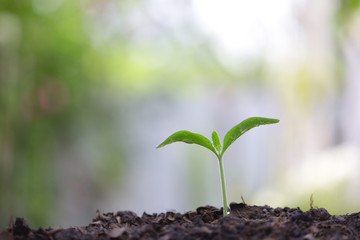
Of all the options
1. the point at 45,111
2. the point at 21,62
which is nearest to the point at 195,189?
the point at 45,111

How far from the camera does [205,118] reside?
6172 millimetres

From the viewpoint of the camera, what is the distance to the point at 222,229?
0.65m

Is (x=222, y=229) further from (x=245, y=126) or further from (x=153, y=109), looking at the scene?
(x=153, y=109)

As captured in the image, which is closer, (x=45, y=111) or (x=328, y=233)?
(x=328, y=233)

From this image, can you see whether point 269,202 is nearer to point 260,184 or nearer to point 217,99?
point 260,184

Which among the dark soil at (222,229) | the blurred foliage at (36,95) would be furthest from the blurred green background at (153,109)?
the dark soil at (222,229)

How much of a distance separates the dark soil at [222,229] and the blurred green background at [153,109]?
259 cm

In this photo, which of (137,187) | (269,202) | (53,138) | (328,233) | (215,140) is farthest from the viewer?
(137,187)

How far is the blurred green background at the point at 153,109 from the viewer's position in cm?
398

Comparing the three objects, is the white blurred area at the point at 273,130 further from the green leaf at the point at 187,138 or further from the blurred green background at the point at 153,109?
the green leaf at the point at 187,138

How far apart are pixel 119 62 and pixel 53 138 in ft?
3.80

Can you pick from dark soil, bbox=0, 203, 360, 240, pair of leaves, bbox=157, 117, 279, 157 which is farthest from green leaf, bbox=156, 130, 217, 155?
dark soil, bbox=0, 203, 360, 240

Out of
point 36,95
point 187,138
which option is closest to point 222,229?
point 187,138

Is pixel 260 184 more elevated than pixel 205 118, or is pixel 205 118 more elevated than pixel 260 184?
pixel 205 118
